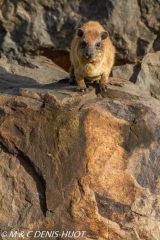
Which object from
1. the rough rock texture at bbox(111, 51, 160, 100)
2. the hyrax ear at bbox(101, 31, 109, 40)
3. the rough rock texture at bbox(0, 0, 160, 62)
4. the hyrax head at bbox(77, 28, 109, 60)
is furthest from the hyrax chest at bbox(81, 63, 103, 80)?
the rough rock texture at bbox(0, 0, 160, 62)

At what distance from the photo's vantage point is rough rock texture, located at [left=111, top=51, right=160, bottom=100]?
10062 millimetres

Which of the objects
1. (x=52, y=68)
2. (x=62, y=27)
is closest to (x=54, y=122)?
(x=52, y=68)

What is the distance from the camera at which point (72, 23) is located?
11.3 meters

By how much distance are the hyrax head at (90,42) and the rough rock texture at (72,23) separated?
3.52 meters

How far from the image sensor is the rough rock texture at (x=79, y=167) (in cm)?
637

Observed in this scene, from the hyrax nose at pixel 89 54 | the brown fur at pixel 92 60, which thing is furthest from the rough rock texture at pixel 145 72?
the hyrax nose at pixel 89 54

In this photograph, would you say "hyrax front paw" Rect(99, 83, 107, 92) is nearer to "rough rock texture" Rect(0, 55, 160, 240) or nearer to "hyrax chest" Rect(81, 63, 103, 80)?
"hyrax chest" Rect(81, 63, 103, 80)

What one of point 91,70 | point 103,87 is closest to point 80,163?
point 103,87

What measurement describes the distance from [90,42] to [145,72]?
301cm

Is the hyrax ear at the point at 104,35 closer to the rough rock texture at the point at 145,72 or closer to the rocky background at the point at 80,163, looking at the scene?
the rocky background at the point at 80,163

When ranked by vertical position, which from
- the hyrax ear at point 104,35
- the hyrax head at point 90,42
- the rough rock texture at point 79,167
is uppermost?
the hyrax ear at point 104,35

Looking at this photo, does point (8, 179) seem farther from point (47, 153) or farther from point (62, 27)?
point (62, 27)

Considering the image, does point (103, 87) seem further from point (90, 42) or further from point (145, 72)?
point (145, 72)

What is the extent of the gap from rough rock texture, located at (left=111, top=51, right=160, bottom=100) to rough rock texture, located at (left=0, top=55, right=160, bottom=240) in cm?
308
